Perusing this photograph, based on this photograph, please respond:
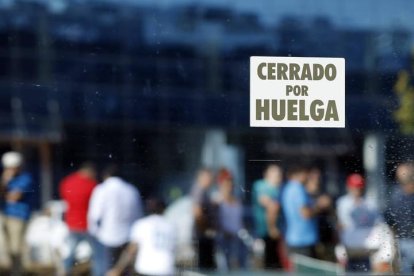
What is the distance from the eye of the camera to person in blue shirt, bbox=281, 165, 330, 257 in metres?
3.16

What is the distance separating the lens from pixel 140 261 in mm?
3107

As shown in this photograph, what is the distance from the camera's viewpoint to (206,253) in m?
3.08

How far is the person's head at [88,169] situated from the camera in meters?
3.02

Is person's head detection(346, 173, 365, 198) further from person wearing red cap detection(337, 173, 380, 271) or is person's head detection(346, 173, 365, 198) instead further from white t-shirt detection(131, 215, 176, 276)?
white t-shirt detection(131, 215, 176, 276)

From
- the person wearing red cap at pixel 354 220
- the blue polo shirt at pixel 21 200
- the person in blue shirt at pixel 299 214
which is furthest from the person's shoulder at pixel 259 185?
the blue polo shirt at pixel 21 200

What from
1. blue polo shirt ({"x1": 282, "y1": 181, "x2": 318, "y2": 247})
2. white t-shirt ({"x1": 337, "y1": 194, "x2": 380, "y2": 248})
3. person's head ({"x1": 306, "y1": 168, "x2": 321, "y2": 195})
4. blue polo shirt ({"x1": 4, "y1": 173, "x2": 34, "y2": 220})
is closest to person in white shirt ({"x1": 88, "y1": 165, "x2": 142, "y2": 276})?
blue polo shirt ({"x1": 4, "y1": 173, "x2": 34, "y2": 220})

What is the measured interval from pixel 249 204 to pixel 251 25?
80 centimetres

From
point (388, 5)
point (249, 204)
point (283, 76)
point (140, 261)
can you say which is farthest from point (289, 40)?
point (140, 261)

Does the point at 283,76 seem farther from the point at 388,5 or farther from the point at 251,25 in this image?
the point at 388,5

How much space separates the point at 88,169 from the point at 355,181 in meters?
1.20

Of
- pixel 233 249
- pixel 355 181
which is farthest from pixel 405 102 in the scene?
pixel 233 249

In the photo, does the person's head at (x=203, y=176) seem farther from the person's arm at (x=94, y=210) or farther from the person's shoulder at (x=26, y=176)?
the person's shoulder at (x=26, y=176)

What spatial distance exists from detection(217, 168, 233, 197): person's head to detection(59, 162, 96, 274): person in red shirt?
0.55 meters

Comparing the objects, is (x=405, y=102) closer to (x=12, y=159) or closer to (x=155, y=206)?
(x=155, y=206)
